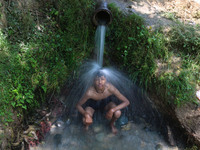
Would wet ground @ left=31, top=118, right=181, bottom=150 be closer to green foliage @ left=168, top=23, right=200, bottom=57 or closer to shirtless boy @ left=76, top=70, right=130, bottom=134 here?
shirtless boy @ left=76, top=70, right=130, bottom=134

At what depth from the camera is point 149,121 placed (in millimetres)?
4496

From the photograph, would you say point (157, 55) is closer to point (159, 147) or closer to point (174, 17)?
point (174, 17)

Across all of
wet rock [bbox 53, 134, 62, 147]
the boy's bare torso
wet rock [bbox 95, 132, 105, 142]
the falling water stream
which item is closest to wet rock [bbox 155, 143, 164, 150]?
the falling water stream

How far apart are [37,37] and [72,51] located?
0.87 metres

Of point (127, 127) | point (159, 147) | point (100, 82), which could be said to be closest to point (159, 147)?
point (159, 147)

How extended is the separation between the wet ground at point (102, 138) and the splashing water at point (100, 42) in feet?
5.51

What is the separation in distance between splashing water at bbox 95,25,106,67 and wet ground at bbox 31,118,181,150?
66.1 inches

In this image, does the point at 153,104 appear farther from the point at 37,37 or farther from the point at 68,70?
the point at 37,37

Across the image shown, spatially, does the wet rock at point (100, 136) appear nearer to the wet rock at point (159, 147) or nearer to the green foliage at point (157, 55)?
the wet rock at point (159, 147)

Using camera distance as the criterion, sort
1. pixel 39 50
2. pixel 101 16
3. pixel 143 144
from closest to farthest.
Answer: pixel 39 50 → pixel 143 144 → pixel 101 16

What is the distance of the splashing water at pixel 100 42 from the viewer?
453 centimetres

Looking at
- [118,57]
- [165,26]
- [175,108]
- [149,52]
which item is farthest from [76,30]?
[175,108]

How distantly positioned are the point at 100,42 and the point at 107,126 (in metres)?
2.11

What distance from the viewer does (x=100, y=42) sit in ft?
14.9
